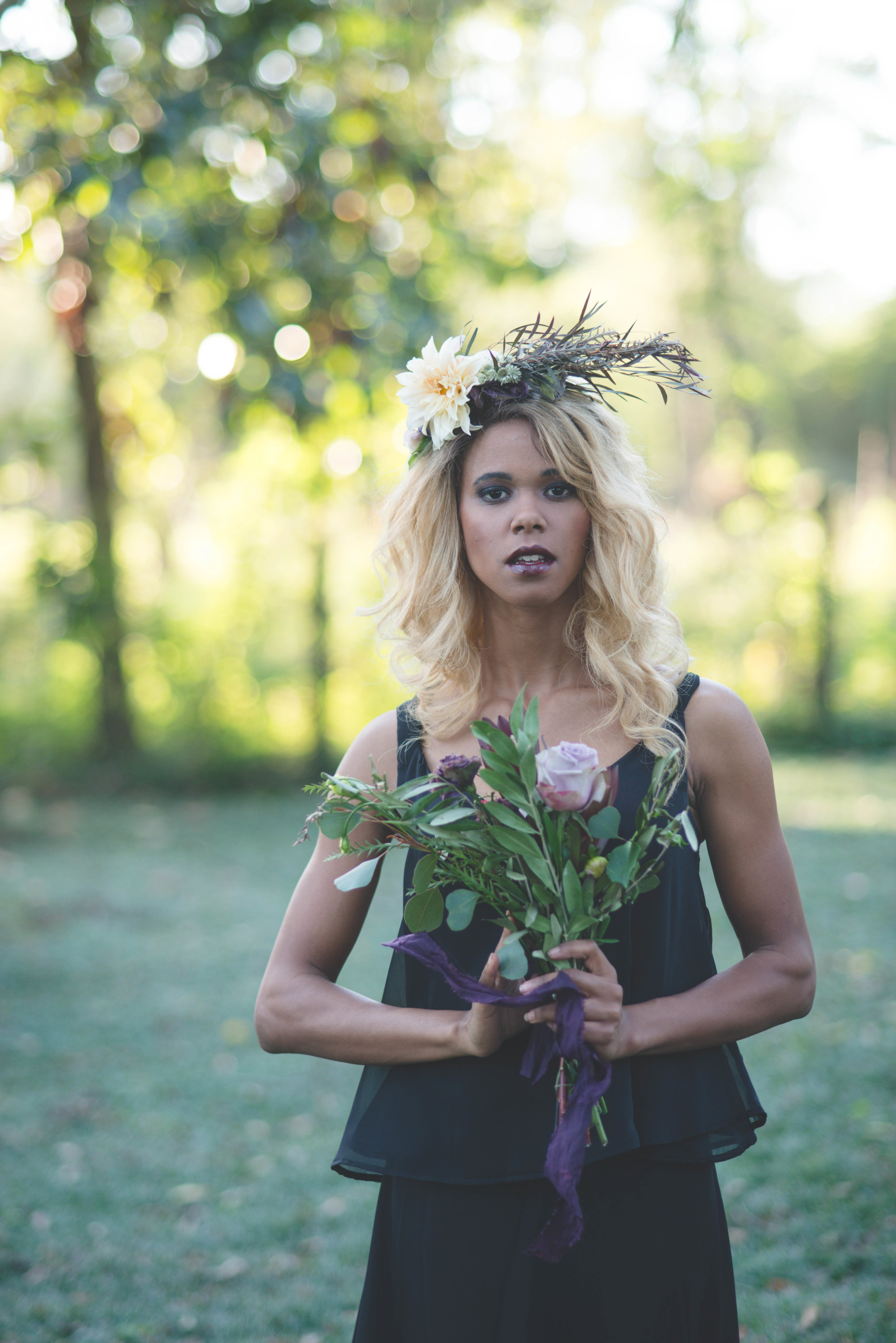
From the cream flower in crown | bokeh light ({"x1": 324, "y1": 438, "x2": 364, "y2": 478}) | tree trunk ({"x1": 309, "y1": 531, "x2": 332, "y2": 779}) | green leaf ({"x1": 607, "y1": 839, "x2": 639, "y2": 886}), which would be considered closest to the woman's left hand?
green leaf ({"x1": 607, "y1": 839, "x2": 639, "y2": 886})

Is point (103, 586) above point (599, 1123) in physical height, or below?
above

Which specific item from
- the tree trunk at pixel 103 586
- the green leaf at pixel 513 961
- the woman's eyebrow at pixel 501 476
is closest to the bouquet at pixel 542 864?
the green leaf at pixel 513 961

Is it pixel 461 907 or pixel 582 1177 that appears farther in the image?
pixel 582 1177

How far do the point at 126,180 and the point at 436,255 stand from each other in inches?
237

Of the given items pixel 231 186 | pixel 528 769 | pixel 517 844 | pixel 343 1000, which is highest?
pixel 231 186

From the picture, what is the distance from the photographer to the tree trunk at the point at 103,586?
36.0 feet

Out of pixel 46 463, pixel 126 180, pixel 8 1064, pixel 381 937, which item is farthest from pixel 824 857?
pixel 46 463

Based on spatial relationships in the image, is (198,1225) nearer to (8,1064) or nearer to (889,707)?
(8,1064)

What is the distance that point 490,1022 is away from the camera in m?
1.63

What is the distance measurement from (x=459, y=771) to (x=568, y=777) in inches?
8.0

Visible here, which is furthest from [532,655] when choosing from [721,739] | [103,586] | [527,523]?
[103,586]

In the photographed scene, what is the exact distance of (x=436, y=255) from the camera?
9539 millimetres

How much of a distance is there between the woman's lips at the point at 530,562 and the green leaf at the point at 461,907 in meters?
0.58

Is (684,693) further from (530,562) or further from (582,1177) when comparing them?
(582,1177)
